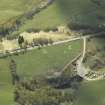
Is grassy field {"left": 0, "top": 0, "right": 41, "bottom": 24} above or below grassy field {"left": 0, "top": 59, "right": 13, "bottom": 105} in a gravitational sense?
above

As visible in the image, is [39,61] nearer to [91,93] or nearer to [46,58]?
[46,58]

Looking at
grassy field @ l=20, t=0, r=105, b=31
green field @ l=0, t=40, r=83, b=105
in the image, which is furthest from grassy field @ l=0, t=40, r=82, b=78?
grassy field @ l=20, t=0, r=105, b=31

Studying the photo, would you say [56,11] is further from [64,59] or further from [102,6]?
[64,59]

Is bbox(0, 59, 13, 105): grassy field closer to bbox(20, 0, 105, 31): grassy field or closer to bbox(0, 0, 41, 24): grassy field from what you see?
bbox(20, 0, 105, 31): grassy field

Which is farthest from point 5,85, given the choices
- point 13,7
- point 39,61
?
point 13,7

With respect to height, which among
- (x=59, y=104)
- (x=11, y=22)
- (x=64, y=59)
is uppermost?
(x=11, y=22)

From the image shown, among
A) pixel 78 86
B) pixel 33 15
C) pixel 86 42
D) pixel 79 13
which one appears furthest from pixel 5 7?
pixel 78 86
